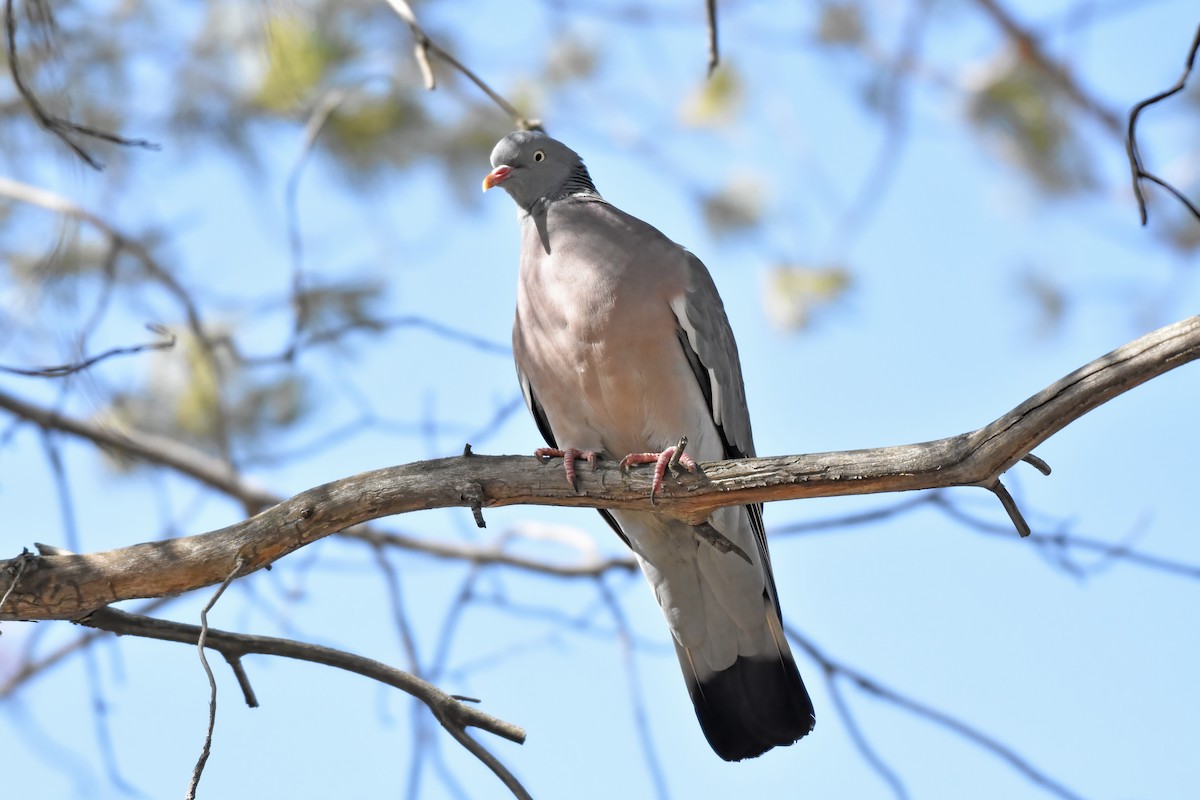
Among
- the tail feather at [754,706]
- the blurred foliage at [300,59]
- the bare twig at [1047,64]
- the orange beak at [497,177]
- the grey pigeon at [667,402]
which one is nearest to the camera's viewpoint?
the grey pigeon at [667,402]

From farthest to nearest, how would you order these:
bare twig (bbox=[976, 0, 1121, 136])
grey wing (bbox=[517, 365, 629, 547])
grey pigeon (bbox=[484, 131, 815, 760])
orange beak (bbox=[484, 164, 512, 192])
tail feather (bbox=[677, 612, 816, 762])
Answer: bare twig (bbox=[976, 0, 1121, 136]) → orange beak (bbox=[484, 164, 512, 192]) → grey wing (bbox=[517, 365, 629, 547]) → tail feather (bbox=[677, 612, 816, 762]) → grey pigeon (bbox=[484, 131, 815, 760])

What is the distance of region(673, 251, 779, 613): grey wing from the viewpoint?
3.22 m

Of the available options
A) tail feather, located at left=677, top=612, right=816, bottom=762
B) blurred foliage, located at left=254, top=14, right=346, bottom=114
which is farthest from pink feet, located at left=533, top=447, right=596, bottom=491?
blurred foliage, located at left=254, top=14, right=346, bottom=114

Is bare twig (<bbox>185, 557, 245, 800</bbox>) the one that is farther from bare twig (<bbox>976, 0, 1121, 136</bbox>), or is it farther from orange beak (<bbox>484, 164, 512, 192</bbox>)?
bare twig (<bbox>976, 0, 1121, 136</bbox>)

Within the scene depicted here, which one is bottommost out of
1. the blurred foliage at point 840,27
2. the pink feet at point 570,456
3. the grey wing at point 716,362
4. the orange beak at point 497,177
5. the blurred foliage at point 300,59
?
the pink feet at point 570,456

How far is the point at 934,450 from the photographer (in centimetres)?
224

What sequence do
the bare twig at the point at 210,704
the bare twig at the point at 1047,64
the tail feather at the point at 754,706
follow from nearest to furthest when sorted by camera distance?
the bare twig at the point at 210,704, the tail feather at the point at 754,706, the bare twig at the point at 1047,64

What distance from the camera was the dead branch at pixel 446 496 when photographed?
89.3 inches

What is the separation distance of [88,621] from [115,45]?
300 cm

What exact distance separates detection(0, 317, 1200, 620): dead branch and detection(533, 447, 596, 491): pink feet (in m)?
0.02

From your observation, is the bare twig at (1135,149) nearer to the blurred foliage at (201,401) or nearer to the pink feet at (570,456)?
the pink feet at (570,456)

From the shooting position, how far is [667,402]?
3150mm

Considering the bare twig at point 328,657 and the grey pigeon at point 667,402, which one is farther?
the grey pigeon at point 667,402

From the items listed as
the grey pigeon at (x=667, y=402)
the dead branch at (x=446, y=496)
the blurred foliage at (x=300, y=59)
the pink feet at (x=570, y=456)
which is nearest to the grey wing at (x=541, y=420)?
the grey pigeon at (x=667, y=402)
